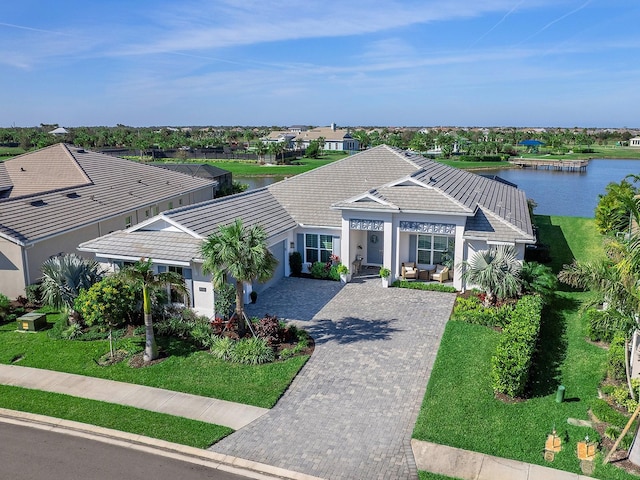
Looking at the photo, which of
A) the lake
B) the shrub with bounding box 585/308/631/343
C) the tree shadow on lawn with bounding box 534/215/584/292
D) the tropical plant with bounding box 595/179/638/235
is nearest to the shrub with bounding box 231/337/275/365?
the shrub with bounding box 585/308/631/343

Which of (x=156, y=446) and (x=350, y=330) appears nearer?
(x=156, y=446)

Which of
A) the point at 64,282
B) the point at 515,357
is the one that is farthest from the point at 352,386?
the point at 64,282

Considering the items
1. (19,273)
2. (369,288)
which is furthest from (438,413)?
(19,273)

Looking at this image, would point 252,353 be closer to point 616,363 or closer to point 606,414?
point 606,414

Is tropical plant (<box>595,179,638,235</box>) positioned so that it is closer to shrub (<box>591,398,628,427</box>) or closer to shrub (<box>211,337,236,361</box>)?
shrub (<box>591,398,628,427</box>)

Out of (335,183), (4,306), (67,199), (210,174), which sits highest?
(335,183)

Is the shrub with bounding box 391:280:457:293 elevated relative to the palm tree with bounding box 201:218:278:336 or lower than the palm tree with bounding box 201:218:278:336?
lower

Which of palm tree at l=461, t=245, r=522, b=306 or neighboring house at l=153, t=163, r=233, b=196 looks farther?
neighboring house at l=153, t=163, r=233, b=196

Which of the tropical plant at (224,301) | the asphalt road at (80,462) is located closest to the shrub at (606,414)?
the asphalt road at (80,462)
